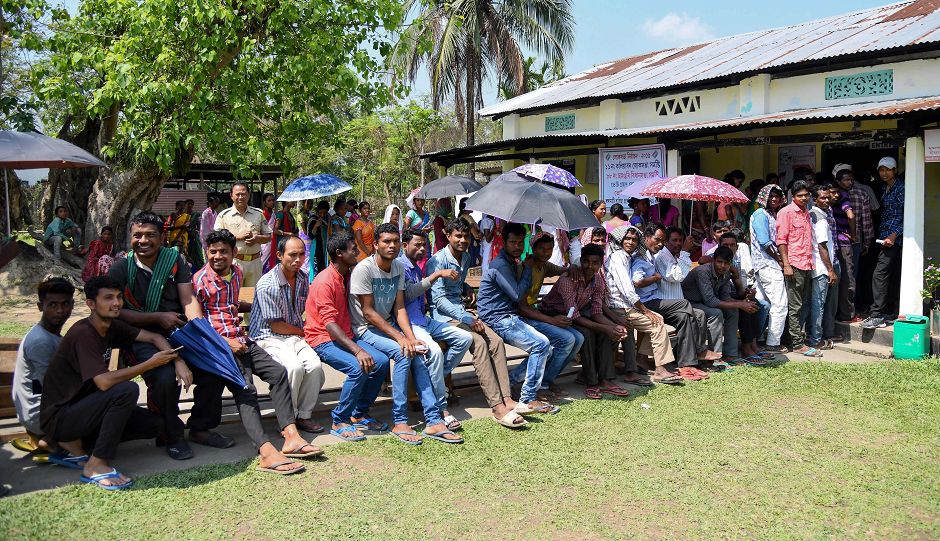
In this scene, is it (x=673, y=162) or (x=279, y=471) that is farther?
(x=673, y=162)

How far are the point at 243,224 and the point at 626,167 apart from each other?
6559 mm

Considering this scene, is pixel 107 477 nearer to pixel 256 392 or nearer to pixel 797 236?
pixel 256 392

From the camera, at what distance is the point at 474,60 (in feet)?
66.3

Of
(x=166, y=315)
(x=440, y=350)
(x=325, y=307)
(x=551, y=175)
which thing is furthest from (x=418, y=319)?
(x=551, y=175)

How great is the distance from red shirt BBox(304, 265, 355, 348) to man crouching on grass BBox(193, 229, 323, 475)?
0.44 m

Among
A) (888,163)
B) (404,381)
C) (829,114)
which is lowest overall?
(404,381)

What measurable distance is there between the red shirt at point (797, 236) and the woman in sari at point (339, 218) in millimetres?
5993

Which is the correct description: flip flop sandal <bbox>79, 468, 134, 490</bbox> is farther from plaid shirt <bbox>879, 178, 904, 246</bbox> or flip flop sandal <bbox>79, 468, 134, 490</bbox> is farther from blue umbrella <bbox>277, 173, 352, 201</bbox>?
plaid shirt <bbox>879, 178, 904, 246</bbox>

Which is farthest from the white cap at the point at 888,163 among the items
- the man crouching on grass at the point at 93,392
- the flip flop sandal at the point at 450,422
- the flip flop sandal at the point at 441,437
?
the man crouching on grass at the point at 93,392

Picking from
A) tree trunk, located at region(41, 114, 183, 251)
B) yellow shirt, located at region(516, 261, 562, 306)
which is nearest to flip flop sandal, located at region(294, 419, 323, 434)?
yellow shirt, located at region(516, 261, 562, 306)

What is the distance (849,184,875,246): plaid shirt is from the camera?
848 centimetres

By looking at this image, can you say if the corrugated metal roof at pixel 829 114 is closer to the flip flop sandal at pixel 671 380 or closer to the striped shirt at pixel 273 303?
the flip flop sandal at pixel 671 380

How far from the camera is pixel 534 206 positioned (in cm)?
582

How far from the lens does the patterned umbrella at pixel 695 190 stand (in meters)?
7.89
